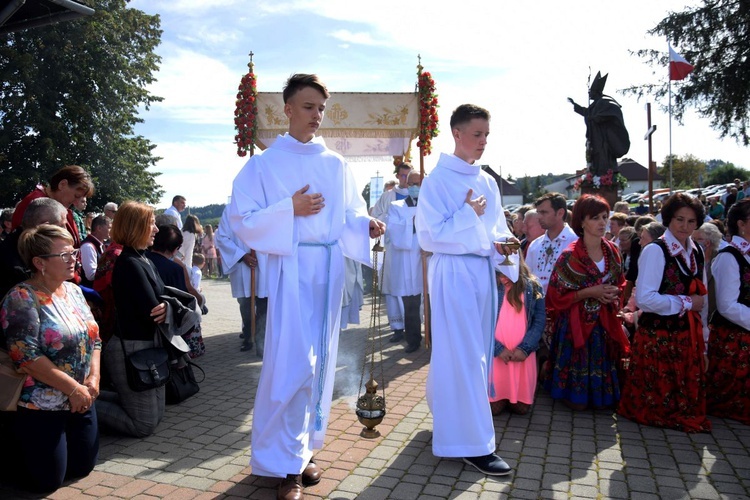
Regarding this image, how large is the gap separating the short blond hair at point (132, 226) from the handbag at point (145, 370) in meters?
0.79

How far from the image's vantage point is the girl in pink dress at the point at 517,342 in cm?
534

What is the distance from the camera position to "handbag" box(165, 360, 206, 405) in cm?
564

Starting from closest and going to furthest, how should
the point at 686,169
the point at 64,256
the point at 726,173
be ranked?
the point at 64,256 → the point at 726,173 → the point at 686,169

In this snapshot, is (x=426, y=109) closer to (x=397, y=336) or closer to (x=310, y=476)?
(x=397, y=336)

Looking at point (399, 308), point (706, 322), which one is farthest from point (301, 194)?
point (399, 308)

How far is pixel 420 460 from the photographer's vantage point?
429 centimetres

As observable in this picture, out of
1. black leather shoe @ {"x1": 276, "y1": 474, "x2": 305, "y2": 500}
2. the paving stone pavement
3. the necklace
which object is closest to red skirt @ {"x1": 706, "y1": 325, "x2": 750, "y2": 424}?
the paving stone pavement

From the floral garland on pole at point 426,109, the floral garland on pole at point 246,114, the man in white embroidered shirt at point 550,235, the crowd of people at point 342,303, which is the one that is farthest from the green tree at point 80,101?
the man in white embroidered shirt at point 550,235

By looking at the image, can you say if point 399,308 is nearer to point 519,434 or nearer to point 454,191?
point 519,434

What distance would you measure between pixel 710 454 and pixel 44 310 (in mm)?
4587

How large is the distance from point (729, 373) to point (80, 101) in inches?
974

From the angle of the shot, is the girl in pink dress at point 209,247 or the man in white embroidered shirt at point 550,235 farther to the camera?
the girl in pink dress at point 209,247

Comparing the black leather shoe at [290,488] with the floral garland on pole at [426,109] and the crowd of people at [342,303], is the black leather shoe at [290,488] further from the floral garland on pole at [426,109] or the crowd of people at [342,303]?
the floral garland on pole at [426,109]

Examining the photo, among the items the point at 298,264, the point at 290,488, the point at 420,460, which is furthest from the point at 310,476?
the point at 298,264
